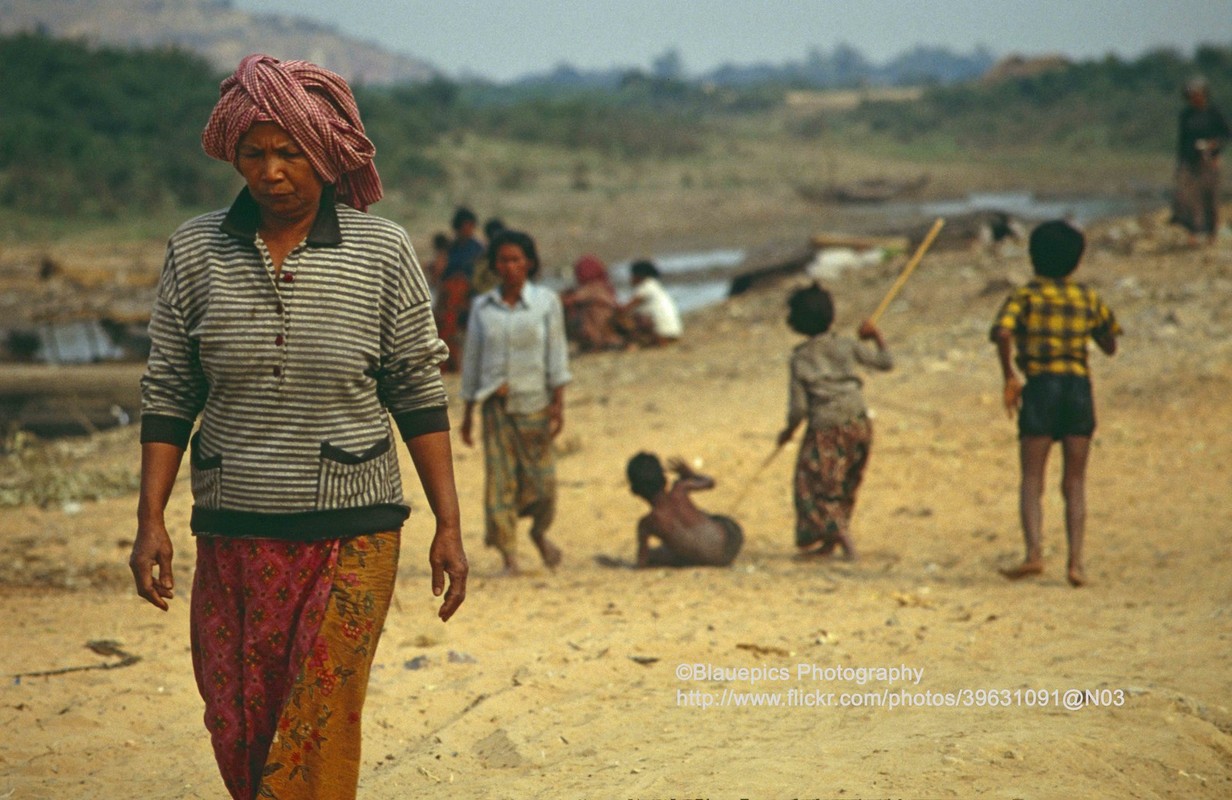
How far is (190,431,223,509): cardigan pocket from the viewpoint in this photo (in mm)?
2793

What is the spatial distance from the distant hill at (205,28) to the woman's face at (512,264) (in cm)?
11395

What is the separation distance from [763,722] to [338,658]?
1.80 m

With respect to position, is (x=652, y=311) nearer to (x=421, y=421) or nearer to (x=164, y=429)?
(x=421, y=421)

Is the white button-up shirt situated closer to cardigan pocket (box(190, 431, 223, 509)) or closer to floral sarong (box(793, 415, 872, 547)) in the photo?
floral sarong (box(793, 415, 872, 547))

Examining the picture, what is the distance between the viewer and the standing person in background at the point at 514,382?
6.43 metres

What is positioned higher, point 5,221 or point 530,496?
point 5,221

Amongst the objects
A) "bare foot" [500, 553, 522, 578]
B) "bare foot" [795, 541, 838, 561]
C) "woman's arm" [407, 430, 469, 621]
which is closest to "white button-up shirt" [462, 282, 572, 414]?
"bare foot" [500, 553, 522, 578]

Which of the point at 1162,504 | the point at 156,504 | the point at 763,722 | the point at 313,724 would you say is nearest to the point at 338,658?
the point at 313,724

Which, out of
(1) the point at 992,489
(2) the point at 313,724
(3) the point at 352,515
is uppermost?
(3) the point at 352,515

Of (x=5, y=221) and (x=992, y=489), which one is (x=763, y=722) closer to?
(x=992, y=489)

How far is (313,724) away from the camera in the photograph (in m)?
2.76

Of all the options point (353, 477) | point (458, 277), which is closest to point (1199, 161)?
point (458, 277)

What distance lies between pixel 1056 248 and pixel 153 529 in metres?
4.28

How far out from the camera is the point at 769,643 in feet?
16.7
